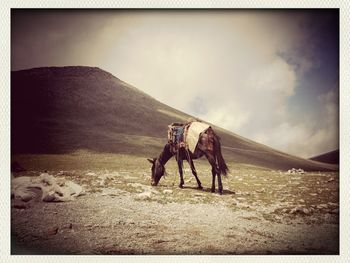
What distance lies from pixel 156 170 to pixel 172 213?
0.86 m

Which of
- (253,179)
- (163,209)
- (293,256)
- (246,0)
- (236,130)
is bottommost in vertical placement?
(293,256)

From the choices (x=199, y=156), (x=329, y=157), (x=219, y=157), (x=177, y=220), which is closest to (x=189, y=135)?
(x=199, y=156)

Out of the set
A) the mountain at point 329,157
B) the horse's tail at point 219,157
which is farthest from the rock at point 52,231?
the mountain at point 329,157

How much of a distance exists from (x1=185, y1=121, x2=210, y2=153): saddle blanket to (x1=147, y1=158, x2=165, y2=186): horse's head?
0.64 meters

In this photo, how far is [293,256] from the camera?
6.47 m

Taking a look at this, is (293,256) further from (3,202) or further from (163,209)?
(3,202)

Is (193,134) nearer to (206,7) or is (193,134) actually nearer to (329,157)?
(206,7)

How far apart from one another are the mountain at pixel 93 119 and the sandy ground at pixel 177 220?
0.54 metres

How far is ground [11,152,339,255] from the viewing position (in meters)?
6.36

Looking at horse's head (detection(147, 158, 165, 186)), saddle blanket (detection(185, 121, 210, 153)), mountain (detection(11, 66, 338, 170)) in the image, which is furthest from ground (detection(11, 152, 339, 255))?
saddle blanket (detection(185, 121, 210, 153))

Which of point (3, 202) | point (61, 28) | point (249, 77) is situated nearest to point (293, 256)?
point (249, 77)

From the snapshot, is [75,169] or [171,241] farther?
[75,169]

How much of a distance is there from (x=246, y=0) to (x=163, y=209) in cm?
399

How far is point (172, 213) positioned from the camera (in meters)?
6.50
